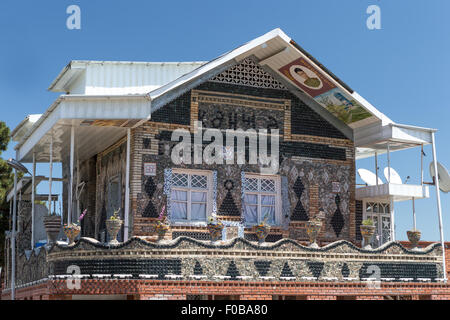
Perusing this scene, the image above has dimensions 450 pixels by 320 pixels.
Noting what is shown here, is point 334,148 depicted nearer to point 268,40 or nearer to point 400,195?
point 400,195

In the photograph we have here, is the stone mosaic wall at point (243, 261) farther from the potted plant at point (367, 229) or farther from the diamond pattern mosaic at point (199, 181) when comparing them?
the diamond pattern mosaic at point (199, 181)

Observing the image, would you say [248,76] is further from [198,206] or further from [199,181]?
[198,206]

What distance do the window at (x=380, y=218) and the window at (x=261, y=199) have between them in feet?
12.0

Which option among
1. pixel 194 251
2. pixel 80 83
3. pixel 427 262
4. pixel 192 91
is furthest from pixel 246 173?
pixel 80 83

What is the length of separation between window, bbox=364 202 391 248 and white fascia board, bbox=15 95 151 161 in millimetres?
8887

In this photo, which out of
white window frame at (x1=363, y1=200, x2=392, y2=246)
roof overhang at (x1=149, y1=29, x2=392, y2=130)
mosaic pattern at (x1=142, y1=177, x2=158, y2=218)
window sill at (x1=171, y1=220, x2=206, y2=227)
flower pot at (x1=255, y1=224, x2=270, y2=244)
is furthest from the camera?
white window frame at (x1=363, y1=200, x2=392, y2=246)

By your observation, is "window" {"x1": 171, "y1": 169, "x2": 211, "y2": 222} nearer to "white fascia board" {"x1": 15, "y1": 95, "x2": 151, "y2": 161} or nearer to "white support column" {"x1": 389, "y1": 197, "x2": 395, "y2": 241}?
"white fascia board" {"x1": 15, "y1": 95, "x2": 151, "y2": 161}

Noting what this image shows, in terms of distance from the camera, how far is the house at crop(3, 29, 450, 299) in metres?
18.3

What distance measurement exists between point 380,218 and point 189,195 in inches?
284

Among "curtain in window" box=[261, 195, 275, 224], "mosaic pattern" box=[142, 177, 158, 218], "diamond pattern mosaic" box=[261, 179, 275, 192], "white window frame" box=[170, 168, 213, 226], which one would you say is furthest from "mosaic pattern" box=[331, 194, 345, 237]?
"mosaic pattern" box=[142, 177, 158, 218]

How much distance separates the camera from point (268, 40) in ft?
70.2

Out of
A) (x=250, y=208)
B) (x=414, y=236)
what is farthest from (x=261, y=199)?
(x=414, y=236)

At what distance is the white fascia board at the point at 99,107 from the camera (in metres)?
18.9

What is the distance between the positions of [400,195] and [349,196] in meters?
1.56
